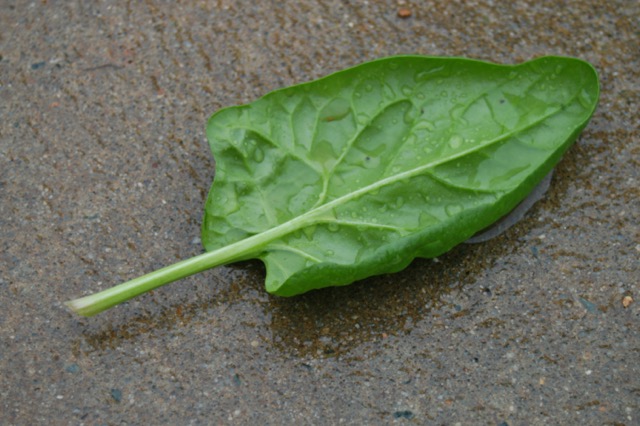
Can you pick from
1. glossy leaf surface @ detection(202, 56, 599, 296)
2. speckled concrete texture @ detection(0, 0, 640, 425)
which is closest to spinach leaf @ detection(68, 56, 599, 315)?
glossy leaf surface @ detection(202, 56, 599, 296)

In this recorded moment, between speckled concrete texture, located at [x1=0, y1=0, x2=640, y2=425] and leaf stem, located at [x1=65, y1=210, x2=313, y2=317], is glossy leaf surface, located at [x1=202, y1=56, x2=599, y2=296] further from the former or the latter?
speckled concrete texture, located at [x1=0, y1=0, x2=640, y2=425]

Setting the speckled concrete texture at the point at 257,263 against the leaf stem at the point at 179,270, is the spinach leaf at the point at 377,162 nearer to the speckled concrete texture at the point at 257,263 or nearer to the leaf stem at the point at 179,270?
the leaf stem at the point at 179,270

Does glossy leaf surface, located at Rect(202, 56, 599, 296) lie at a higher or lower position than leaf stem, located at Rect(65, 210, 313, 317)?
higher

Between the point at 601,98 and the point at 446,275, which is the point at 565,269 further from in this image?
the point at 601,98

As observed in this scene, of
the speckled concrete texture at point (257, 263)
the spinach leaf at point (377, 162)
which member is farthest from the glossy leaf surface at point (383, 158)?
the speckled concrete texture at point (257, 263)

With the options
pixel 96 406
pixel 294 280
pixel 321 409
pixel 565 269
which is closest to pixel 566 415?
pixel 565 269

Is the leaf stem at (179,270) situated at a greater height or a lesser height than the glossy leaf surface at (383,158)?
lesser

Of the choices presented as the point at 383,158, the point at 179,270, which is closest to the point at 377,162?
the point at 383,158

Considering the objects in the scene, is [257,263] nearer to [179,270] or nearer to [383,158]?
[179,270]
